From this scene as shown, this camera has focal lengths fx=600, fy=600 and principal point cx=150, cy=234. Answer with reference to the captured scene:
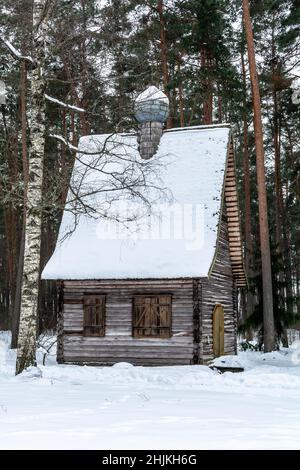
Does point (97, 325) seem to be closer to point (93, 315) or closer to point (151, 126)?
point (93, 315)

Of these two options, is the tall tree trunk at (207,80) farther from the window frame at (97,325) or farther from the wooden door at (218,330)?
the window frame at (97,325)

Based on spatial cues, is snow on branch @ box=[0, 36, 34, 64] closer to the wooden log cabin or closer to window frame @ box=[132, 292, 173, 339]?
the wooden log cabin

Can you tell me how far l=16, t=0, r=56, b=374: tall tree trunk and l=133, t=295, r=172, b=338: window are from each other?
604cm

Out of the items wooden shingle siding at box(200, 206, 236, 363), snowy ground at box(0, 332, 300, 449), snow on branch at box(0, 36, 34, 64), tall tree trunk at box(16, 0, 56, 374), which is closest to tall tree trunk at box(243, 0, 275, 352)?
wooden shingle siding at box(200, 206, 236, 363)

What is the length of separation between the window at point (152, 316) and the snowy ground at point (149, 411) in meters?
3.45

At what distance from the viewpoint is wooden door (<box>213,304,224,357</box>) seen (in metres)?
19.4

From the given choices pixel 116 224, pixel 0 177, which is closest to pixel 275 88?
pixel 116 224

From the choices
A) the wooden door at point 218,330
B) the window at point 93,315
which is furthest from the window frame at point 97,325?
the wooden door at point 218,330

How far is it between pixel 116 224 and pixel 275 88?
1056 cm

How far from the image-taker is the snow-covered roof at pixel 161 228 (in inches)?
692

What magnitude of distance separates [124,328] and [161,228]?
10.7 feet

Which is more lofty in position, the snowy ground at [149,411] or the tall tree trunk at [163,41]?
the tall tree trunk at [163,41]
